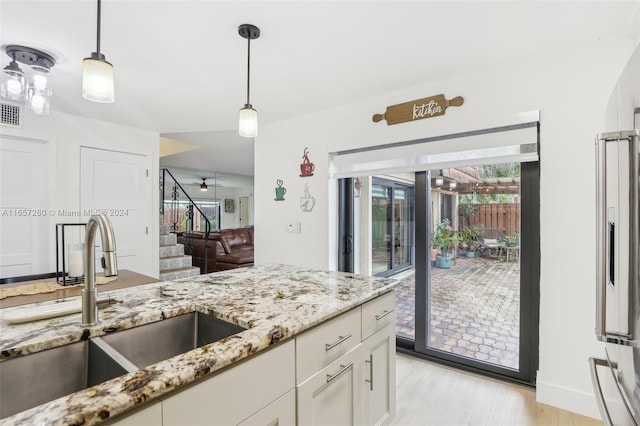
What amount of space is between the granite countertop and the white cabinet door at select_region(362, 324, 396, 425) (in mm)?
250

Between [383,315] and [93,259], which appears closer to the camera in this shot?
[93,259]

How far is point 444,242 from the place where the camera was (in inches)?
109

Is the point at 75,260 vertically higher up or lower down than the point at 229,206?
lower down

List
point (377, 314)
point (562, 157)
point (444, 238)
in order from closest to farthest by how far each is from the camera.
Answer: point (377, 314) → point (562, 157) → point (444, 238)

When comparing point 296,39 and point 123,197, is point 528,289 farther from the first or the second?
point 123,197

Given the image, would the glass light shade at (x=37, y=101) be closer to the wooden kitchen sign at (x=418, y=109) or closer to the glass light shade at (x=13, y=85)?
the glass light shade at (x=13, y=85)

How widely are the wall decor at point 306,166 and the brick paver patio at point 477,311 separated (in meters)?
1.59

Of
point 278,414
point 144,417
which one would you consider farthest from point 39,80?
point 278,414

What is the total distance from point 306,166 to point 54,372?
274 centimetres

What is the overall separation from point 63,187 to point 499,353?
15.2ft

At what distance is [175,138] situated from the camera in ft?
16.0

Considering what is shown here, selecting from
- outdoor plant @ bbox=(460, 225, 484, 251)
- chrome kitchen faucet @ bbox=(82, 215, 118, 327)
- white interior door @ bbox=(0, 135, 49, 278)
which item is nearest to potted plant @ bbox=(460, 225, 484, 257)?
outdoor plant @ bbox=(460, 225, 484, 251)

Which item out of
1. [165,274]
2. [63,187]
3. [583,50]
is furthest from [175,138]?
[583,50]

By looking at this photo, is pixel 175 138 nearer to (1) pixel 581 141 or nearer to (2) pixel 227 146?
(2) pixel 227 146
